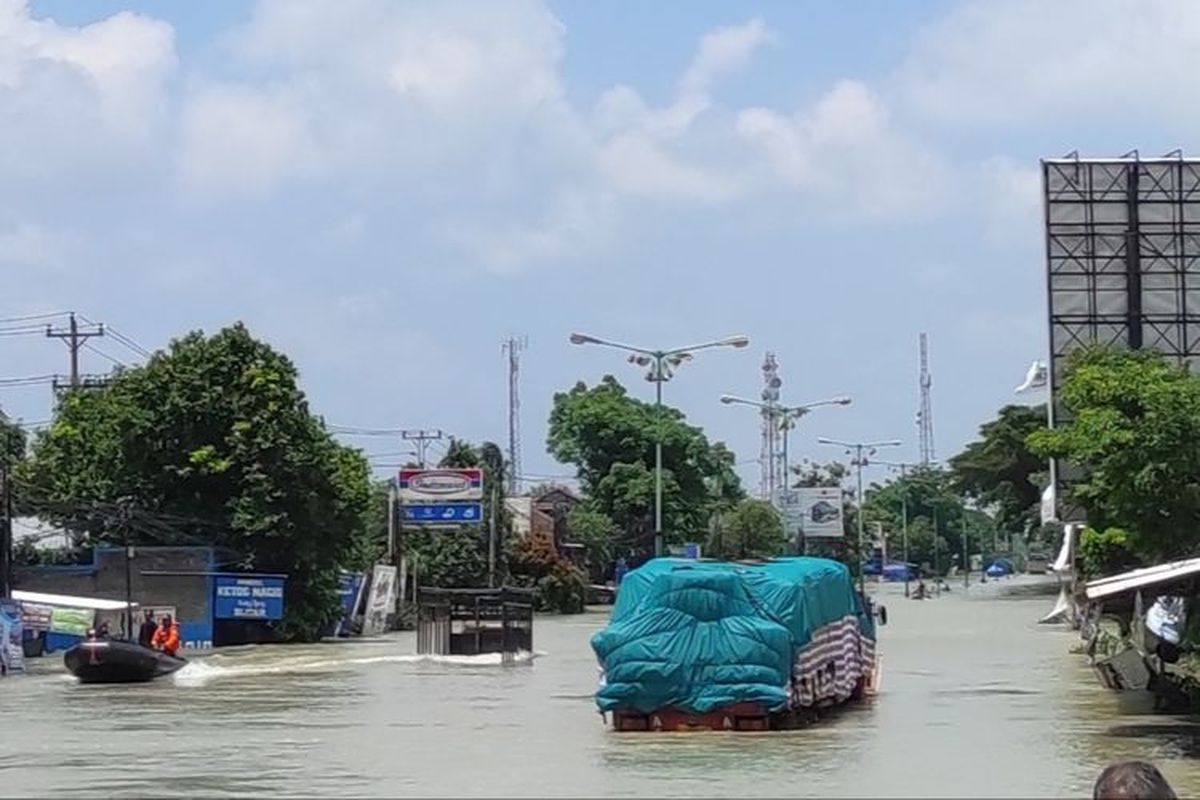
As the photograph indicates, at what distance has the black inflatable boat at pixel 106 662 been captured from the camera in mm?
37094

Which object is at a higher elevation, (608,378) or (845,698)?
(608,378)

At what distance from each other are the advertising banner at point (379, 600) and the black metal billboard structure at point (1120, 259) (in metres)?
20.0

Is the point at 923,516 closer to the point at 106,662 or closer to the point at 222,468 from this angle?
the point at 222,468

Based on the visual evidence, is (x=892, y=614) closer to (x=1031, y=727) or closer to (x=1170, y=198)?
(x=1170, y=198)

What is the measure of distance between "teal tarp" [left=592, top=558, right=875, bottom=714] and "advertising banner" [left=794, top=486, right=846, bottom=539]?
57709 mm

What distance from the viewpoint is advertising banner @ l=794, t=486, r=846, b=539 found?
8150 centimetres

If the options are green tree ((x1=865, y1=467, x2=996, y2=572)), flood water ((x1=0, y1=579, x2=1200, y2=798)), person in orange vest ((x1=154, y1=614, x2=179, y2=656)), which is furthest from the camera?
green tree ((x1=865, y1=467, x2=996, y2=572))

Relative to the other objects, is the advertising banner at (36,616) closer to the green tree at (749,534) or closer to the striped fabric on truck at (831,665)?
the striped fabric on truck at (831,665)

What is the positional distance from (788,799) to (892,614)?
5276 cm

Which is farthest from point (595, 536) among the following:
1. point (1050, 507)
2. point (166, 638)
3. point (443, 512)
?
point (166, 638)

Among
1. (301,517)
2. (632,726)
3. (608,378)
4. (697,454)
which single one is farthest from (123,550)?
(608,378)

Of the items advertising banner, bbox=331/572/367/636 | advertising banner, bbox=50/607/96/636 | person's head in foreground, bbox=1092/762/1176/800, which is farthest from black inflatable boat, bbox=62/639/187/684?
person's head in foreground, bbox=1092/762/1176/800

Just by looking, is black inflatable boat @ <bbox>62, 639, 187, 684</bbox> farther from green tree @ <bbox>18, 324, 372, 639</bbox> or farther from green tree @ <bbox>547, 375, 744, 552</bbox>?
green tree @ <bbox>547, 375, 744, 552</bbox>

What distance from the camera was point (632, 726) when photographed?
23.5 meters
